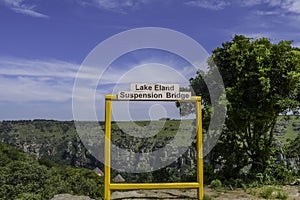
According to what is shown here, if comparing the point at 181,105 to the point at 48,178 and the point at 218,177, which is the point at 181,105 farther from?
the point at 48,178

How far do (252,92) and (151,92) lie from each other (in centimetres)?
427

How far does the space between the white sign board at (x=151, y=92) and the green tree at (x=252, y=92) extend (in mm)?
3005

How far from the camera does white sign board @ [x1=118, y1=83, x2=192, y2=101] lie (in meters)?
7.44

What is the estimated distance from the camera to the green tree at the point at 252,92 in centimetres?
1016

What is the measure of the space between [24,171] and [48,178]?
12.9ft

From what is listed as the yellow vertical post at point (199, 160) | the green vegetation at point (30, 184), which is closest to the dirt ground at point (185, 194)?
the yellow vertical post at point (199, 160)

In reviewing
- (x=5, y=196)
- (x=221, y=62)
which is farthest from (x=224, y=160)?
(x=5, y=196)

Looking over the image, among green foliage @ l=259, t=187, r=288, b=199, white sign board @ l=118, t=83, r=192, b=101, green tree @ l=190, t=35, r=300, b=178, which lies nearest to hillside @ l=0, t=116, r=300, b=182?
green tree @ l=190, t=35, r=300, b=178

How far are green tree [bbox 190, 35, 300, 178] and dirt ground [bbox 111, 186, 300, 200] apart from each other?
1941 millimetres

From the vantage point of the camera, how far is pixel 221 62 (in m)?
11.2

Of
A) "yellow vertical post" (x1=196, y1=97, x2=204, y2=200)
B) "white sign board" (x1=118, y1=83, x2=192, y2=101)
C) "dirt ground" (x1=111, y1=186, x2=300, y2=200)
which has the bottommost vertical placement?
"dirt ground" (x1=111, y1=186, x2=300, y2=200)

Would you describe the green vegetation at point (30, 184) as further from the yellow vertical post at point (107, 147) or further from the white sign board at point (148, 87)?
the white sign board at point (148, 87)

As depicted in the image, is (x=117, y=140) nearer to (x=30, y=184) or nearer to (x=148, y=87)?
(x=148, y=87)

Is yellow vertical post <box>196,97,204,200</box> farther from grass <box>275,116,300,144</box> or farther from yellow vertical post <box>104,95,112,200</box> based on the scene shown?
grass <box>275,116,300,144</box>
